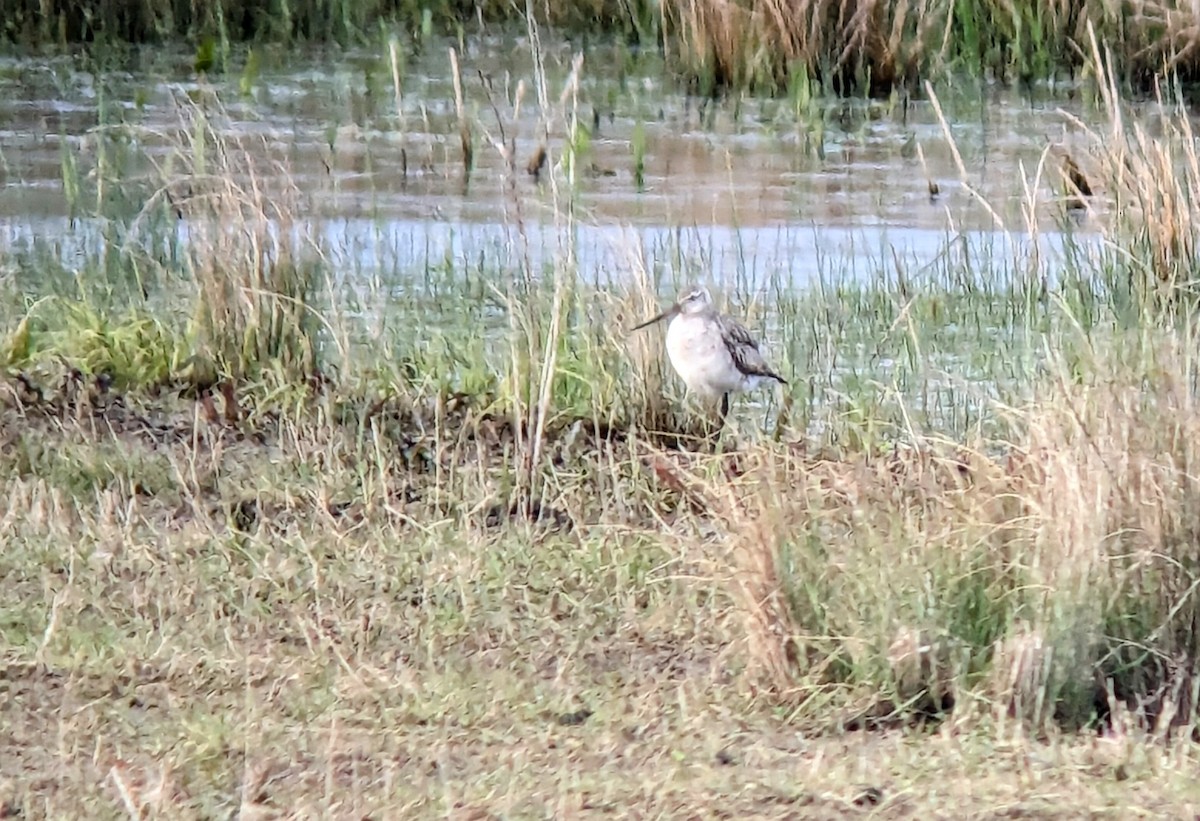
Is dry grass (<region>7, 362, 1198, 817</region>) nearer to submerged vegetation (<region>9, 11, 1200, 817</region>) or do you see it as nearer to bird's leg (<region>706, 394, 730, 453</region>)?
submerged vegetation (<region>9, 11, 1200, 817</region>)

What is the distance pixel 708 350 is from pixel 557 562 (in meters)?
1.09

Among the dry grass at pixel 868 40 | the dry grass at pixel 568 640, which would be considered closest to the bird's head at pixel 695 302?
the dry grass at pixel 568 640

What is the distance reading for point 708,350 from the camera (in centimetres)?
564

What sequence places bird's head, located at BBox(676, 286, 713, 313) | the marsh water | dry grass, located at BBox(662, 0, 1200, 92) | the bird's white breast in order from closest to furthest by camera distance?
the bird's white breast, bird's head, located at BBox(676, 286, 713, 313), the marsh water, dry grass, located at BBox(662, 0, 1200, 92)

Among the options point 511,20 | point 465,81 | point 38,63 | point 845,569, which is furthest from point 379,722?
point 511,20

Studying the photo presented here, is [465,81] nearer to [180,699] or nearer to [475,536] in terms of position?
[475,536]

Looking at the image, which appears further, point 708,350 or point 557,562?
point 708,350

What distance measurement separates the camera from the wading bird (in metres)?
5.66

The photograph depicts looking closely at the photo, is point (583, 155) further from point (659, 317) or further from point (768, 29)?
point (659, 317)

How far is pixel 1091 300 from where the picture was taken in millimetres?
6984

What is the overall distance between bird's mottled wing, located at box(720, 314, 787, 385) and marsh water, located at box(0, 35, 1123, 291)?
19.0 inches

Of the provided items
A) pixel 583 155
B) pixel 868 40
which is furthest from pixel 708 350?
pixel 868 40

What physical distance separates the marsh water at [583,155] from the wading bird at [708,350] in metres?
0.43

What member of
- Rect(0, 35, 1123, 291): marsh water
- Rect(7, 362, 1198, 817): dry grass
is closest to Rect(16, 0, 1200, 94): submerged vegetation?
Rect(0, 35, 1123, 291): marsh water
